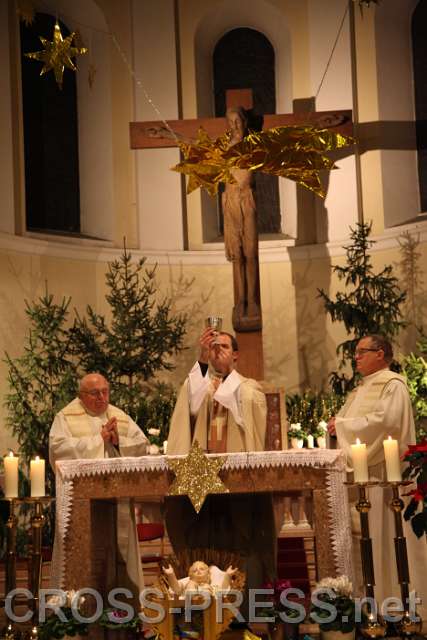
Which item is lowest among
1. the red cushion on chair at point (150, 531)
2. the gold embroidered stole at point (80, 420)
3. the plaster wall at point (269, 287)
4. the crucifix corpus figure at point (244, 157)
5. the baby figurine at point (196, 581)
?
the baby figurine at point (196, 581)

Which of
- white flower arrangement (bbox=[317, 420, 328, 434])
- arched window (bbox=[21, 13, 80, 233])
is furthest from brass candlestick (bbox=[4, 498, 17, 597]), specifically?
arched window (bbox=[21, 13, 80, 233])

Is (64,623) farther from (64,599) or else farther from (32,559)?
(32,559)

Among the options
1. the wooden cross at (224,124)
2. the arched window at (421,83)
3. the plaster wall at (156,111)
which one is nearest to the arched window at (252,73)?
the plaster wall at (156,111)

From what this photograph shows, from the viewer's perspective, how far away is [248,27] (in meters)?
13.2

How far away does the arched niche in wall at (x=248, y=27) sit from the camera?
41.4ft

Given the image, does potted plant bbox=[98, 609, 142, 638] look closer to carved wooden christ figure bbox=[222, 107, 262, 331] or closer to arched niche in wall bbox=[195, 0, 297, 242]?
carved wooden christ figure bbox=[222, 107, 262, 331]

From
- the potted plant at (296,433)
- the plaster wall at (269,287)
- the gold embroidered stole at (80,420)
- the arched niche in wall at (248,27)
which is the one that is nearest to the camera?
the gold embroidered stole at (80,420)

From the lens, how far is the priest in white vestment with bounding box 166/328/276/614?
6.36 metres

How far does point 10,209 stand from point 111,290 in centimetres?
135

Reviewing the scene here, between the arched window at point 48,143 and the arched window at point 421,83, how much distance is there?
394 centimetres

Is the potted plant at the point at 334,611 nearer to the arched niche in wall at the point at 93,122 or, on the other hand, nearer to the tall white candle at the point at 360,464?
the tall white candle at the point at 360,464

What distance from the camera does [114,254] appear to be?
12.0m

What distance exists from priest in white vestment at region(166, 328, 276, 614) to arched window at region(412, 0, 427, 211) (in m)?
6.21

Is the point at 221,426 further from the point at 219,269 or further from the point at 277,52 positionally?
the point at 277,52
